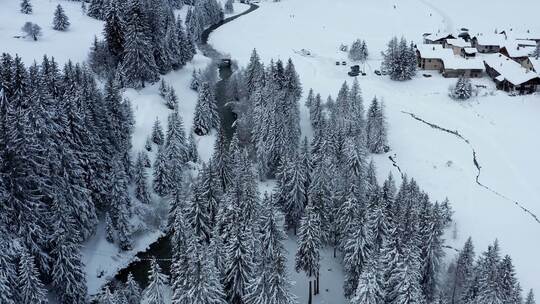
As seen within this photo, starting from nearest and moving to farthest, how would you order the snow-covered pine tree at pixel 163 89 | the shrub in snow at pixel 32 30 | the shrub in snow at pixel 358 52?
the snow-covered pine tree at pixel 163 89, the shrub in snow at pixel 32 30, the shrub in snow at pixel 358 52

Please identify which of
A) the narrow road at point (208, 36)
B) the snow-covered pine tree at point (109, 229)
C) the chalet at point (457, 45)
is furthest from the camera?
the narrow road at point (208, 36)

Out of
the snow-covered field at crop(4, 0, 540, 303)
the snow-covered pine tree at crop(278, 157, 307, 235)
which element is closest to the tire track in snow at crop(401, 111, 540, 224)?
the snow-covered field at crop(4, 0, 540, 303)

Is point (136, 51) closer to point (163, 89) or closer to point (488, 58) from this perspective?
point (163, 89)

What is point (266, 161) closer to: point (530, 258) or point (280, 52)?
point (530, 258)

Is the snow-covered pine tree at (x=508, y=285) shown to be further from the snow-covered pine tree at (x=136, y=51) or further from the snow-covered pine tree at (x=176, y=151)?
the snow-covered pine tree at (x=136, y=51)

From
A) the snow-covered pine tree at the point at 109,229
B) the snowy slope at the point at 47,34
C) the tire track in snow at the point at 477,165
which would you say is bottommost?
the snow-covered pine tree at the point at 109,229

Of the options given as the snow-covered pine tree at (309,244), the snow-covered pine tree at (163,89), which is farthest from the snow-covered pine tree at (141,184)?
the snow-covered pine tree at (163,89)
